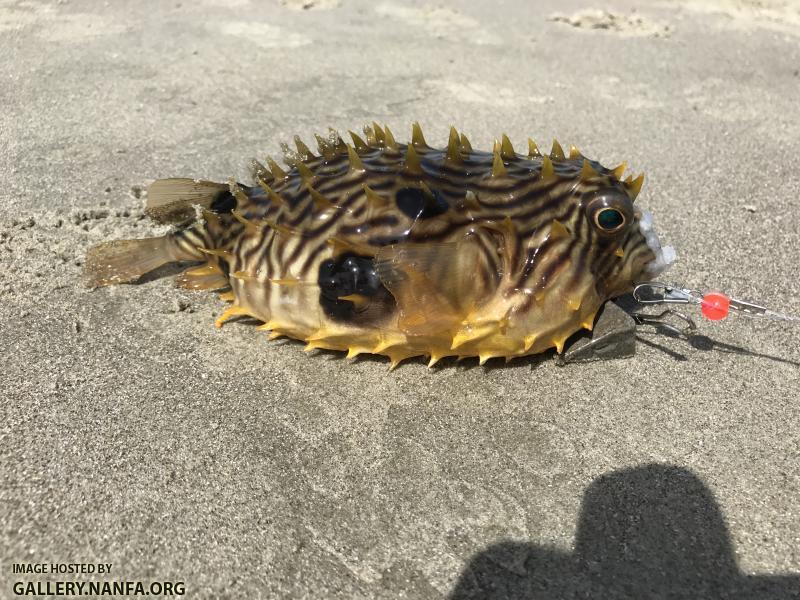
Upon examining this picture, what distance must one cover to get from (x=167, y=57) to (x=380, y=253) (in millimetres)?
4487

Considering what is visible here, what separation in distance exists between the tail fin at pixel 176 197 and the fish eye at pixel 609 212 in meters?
1.65

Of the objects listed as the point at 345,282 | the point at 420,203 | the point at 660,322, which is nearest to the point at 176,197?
the point at 345,282

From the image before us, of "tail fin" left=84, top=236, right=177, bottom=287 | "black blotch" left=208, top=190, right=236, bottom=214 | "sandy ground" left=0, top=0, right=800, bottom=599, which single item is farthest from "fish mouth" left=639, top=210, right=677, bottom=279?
"tail fin" left=84, top=236, right=177, bottom=287

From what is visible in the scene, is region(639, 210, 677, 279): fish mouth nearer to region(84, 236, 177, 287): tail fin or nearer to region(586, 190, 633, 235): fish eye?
region(586, 190, 633, 235): fish eye

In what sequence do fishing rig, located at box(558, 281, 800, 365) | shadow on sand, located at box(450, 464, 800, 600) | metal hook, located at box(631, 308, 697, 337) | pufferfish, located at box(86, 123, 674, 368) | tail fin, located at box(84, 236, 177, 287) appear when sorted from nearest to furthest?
shadow on sand, located at box(450, 464, 800, 600) → pufferfish, located at box(86, 123, 674, 368) → fishing rig, located at box(558, 281, 800, 365) → metal hook, located at box(631, 308, 697, 337) → tail fin, located at box(84, 236, 177, 287)

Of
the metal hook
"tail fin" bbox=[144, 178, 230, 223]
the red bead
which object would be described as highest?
"tail fin" bbox=[144, 178, 230, 223]

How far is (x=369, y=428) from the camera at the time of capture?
7.47 feet

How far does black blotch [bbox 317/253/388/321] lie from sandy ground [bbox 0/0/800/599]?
33 centimetres

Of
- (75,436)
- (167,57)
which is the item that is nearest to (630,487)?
(75,436)

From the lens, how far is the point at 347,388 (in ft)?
8.02

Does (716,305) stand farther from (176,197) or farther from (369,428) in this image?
(176,197)

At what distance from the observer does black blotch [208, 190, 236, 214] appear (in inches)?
107

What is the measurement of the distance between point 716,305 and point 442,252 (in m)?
1.22

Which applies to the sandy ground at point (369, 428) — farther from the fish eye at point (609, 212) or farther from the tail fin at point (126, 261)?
the fish eye at point (609, 212)
